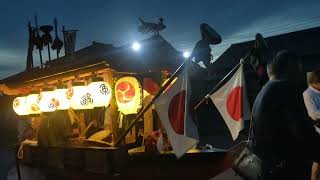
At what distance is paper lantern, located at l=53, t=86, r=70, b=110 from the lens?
1144cm

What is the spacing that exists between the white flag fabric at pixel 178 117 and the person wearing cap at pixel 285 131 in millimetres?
3109

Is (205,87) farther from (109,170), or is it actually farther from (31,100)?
(109,170)

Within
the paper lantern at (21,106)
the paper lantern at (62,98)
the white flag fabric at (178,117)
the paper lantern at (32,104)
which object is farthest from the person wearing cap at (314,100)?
the paper lantern at (21,106)

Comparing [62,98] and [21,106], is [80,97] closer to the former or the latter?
[62,98]

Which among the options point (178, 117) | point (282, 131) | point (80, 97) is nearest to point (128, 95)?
point (80, 97)

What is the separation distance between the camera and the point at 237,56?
111 ft

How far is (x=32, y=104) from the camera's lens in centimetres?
1359

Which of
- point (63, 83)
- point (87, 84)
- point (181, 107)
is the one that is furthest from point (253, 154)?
point (63, 83)

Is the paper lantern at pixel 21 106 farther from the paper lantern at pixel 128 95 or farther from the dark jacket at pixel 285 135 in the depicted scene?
the dark jacket at pixel 285 135

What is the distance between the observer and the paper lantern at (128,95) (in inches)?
380

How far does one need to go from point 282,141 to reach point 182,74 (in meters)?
3.99

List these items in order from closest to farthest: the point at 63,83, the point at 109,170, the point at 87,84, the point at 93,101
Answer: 1. the point at 109,170
2. the point at 93,101
3. the point at 87,84
4. the point at 63,83

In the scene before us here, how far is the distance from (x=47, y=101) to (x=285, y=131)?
33.1 feet

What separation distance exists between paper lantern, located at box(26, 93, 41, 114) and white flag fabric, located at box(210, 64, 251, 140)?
757 cm
